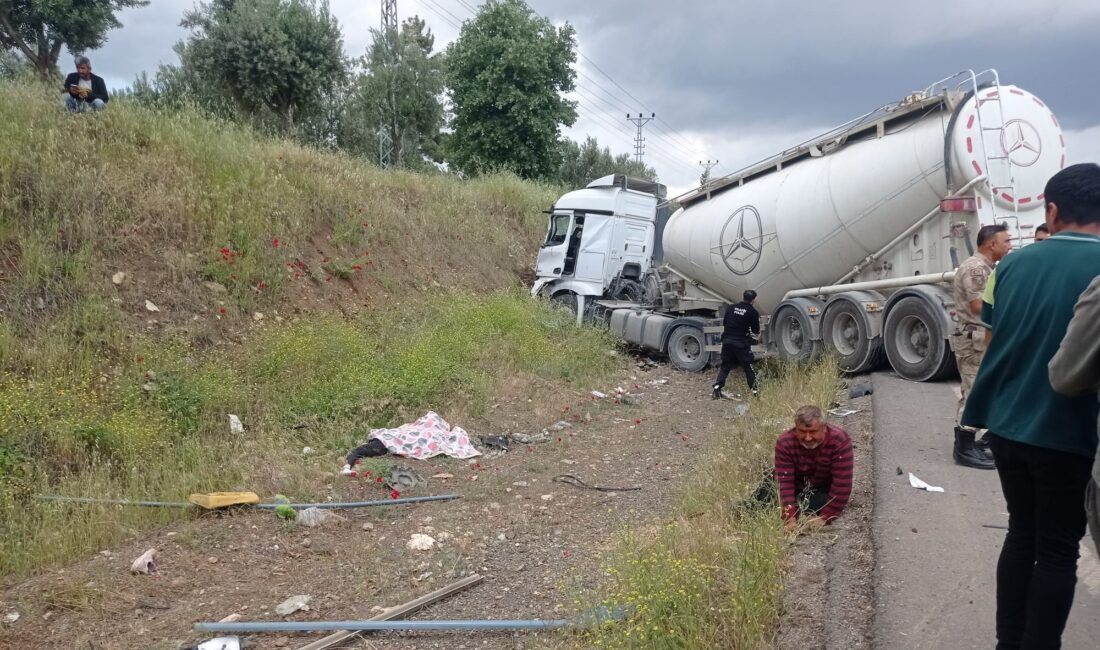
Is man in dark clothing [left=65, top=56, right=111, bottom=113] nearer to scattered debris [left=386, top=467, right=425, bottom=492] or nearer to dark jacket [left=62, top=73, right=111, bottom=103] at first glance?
dark jacket [left=62, top=73, right=111, bottom=103]

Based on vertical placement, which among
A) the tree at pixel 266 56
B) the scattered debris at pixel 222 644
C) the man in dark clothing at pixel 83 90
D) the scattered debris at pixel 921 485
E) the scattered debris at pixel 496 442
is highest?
the tree at pixel 266 56

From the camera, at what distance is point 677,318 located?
12242mm

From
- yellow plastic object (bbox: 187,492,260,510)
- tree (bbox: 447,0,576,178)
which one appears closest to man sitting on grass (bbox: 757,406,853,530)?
yellow plastic object (bbox: 187,492,260,510)

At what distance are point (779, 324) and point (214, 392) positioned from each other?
23.8 ft

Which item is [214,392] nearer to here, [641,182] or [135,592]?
[135,592]

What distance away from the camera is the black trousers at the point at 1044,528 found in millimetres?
2234

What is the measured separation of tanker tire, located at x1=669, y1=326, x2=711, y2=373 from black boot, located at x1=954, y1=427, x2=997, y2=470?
21.4 feet

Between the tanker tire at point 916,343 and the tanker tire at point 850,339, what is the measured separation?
227mm

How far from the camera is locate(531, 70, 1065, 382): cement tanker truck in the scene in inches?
305

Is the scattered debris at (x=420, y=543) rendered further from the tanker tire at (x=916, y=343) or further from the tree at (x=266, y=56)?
the tree at (x=266, y=56)

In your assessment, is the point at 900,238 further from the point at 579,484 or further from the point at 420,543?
the point at 420,543

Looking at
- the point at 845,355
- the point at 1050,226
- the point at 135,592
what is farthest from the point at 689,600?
the point at 845,355

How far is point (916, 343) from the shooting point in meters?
8.33

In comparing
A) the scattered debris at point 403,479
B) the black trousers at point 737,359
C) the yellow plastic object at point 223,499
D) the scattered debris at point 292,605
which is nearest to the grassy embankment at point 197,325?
the yellow plastic object at point 223,499
